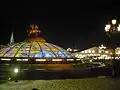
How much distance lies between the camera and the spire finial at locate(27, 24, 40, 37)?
158 feet

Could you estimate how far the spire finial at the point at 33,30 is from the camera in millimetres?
48188

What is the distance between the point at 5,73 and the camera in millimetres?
22969

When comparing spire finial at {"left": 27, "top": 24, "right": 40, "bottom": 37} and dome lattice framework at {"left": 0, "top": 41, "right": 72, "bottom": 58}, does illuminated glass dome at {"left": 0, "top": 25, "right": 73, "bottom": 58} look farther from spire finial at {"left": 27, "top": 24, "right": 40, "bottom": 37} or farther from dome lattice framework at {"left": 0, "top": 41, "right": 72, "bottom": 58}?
spire finial at {"left": 27, "top": 24, "right": 40, "bottom": 37}

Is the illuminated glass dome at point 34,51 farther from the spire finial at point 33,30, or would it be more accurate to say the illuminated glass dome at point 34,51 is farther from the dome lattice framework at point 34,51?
the spire finial at point 33,30

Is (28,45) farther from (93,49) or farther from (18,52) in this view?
(93,49)

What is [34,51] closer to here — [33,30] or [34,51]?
[34,51]

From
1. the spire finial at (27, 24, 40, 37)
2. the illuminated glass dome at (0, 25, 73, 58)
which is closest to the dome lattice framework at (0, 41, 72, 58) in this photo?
the illuminated glass dome at (0, 25, 73, 58)

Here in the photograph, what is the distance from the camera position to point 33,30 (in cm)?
4822

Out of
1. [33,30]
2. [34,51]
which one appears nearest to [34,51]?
[34,51]

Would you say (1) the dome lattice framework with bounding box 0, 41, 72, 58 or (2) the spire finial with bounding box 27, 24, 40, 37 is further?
(2) the spire finial with bounding box 27, 24, 40, 37

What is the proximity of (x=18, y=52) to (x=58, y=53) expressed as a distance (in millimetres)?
6481

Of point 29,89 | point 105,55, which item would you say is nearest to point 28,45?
point 29,89

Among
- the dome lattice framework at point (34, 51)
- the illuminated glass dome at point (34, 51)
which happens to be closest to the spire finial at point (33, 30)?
the illuminated glass dome at point (34, 51)

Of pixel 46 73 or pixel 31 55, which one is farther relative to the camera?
pixel 31 55
